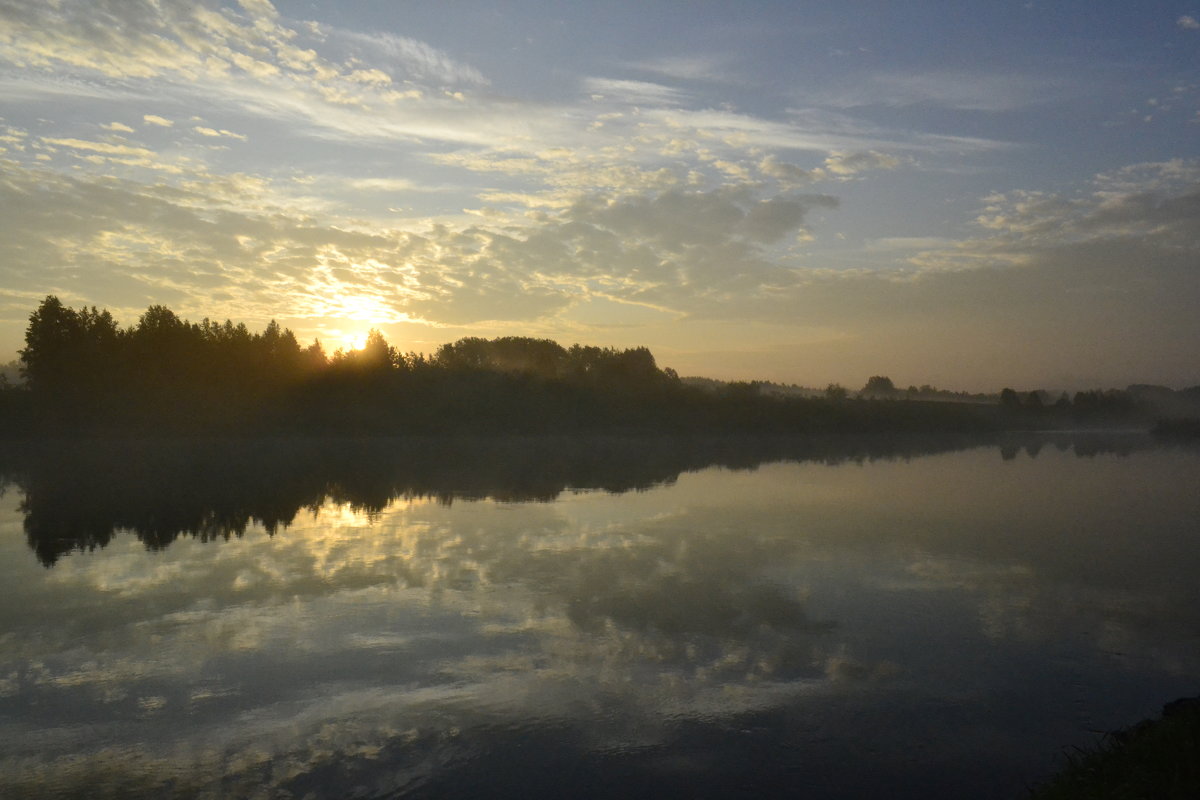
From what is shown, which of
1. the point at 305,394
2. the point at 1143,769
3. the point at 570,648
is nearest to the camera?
the point at 1143,769

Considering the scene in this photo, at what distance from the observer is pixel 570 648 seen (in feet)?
35.2

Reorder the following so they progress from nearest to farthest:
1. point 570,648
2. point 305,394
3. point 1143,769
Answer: point 1143,769
point 570,648
point 305,394

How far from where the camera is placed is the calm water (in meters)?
7.46

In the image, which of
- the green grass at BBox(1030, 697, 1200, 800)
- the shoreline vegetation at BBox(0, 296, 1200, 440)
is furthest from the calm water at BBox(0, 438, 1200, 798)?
the shoreline vegetation at BBox(0, 296, 1200, 440)

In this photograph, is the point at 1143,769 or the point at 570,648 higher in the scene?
the point at 1143,769

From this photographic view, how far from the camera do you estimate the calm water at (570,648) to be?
7.46 meters

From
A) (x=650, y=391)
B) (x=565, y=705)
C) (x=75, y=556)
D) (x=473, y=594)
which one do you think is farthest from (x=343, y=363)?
(x=565, y=705)

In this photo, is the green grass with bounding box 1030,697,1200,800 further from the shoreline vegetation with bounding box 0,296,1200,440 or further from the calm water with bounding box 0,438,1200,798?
the shoreline vegetation with bounding box 0,296,1200,440

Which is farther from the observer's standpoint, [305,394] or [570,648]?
[305,394]

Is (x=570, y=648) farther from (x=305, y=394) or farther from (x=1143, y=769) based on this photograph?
(x=305, y=394)

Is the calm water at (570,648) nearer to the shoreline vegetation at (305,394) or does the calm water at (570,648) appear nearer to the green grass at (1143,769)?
the green grass at (1143,769)

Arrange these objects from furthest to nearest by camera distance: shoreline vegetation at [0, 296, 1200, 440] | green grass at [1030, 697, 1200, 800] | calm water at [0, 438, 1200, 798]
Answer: shoreline vegetation at [0, 296, 1200, 440] < calm water at [0, 438, 1200, 798] < green grass at [1030, 697, 1200, 800]

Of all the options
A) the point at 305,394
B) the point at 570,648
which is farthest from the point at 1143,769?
the point at 305,394

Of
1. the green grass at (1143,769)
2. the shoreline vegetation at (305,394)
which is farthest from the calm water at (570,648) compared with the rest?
the shoreline vegetation at (305,394)
